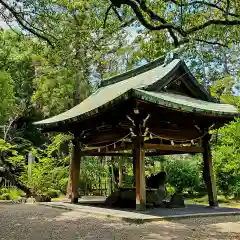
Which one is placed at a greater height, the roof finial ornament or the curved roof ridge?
the curved roof ridge

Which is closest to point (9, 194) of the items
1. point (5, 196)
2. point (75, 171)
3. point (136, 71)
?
point (5, 196)

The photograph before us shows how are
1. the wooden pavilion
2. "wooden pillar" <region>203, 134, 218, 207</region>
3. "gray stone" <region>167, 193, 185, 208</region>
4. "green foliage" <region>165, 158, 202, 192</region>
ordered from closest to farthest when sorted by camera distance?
the wooden pavilion < "gray stone" <region>167, 193, 185, 208</region> < "wooden pillar" <region>203, 134, 218, 207</region> < "green foliage" <region>165, 158, 202, 192</region>

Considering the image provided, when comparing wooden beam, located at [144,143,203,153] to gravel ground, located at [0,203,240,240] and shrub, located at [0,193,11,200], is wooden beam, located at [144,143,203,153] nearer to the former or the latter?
gravel ground, located at [0,203,240,240]

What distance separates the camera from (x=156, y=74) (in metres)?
12.0

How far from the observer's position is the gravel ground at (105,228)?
22.7 ft

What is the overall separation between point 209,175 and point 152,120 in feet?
9.56

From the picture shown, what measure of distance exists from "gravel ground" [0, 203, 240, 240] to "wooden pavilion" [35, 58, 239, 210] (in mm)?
1990

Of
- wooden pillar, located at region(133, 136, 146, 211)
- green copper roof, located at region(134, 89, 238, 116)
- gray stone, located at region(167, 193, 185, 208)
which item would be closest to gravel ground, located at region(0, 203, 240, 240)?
wooden pillar, located at region(133, 136, 146, 211)

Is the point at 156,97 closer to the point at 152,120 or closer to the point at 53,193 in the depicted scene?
the point at 152,120

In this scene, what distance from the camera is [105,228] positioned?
7844 millimetres

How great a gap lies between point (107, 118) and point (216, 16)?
16.3 feet

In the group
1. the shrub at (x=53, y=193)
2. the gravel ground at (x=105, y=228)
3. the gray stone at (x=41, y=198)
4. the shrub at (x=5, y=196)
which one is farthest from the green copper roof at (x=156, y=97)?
the shrub at (x=5, y=196)

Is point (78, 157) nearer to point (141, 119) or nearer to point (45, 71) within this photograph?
point (141, 119)

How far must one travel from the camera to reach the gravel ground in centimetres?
693
